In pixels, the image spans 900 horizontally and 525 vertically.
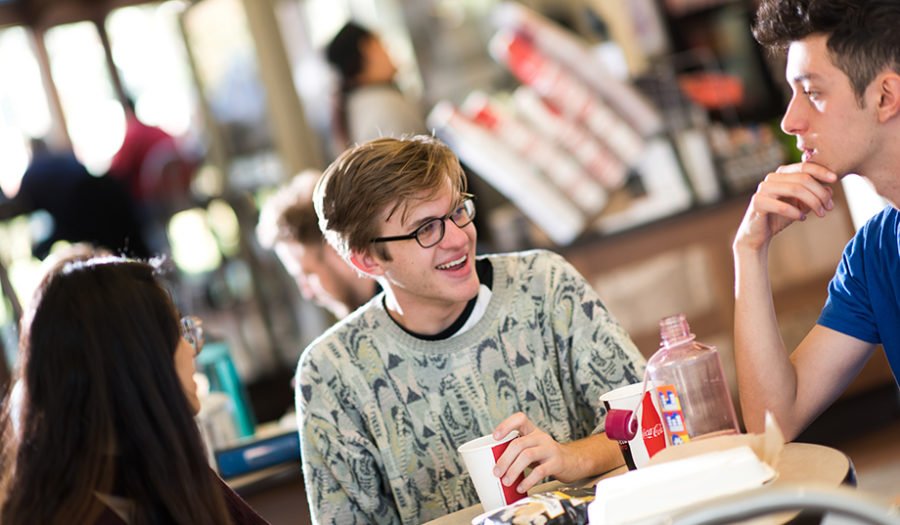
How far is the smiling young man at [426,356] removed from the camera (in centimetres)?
175

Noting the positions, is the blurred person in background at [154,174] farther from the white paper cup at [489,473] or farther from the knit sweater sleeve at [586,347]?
the white paper cup at [489,473]

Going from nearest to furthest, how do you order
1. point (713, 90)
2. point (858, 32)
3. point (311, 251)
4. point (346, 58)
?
point (858, 32)
point (311, 251)
point (346, 58)
point (713, 90)

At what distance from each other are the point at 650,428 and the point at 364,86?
9.50 feet

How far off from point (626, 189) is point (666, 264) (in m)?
0.34

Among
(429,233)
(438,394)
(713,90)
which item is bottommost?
(438,394)

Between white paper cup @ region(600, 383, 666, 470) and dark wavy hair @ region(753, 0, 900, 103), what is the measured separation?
59 centimetres

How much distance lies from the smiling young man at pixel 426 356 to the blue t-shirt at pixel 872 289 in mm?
361

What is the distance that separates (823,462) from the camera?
1253 mm

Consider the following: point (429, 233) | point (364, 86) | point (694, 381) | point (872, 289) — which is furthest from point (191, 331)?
point (364, 86)

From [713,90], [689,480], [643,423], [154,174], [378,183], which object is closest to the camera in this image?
[689,480]

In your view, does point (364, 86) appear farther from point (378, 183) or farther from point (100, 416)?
point (100, 416)

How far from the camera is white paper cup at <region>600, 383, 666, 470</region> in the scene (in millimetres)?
1354

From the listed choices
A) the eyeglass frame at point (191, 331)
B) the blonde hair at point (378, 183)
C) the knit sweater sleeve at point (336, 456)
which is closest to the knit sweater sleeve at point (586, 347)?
the blonde hair at point (378, 183)

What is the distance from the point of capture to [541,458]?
1413 mm
